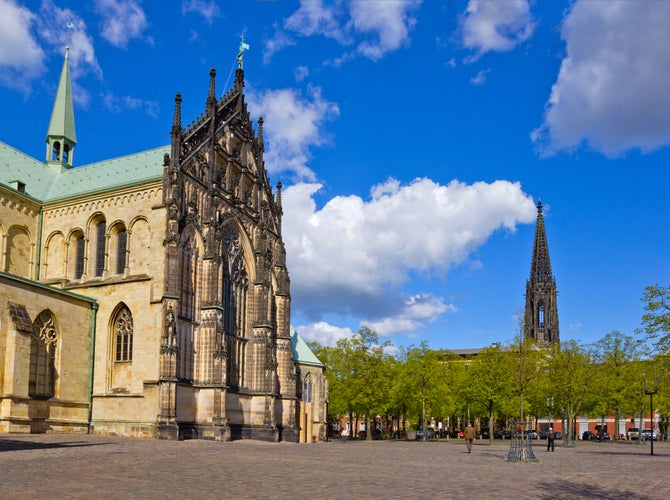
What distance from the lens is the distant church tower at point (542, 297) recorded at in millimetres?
141500

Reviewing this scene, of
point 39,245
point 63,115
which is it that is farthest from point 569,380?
point 63,115

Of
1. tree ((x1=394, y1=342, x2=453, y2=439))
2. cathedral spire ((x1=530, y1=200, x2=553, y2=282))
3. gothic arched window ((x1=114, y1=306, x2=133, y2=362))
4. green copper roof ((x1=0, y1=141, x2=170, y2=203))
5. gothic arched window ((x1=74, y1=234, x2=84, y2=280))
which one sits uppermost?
cathedral spire ((x1=530, y1=200, x2=553, y2=282))

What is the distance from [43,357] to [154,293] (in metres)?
7.16

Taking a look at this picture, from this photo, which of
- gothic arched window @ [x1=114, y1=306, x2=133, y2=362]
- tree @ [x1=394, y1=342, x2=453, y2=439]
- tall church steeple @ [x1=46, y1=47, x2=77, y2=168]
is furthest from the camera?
tree @ [x1=394, y1=342, x2=453, y2=439]

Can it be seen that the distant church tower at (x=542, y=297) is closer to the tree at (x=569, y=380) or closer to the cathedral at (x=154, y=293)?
the tree at (x=569, y=380)

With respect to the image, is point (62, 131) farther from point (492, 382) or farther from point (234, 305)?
point (492, 382)

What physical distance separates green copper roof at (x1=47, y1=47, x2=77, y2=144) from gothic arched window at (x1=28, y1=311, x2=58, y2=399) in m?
23.7

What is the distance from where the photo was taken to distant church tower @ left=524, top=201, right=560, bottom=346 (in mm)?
141500

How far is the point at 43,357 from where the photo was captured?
39375mm

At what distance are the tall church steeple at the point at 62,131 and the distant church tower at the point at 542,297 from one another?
104 m

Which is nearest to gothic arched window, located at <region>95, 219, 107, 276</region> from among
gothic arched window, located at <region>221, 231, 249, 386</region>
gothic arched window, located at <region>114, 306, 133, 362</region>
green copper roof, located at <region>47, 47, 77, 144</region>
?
gothic arched window, located at <region>114, 306, 133, 362</region>

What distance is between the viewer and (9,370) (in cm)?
3528

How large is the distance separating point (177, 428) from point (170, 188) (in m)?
14.6

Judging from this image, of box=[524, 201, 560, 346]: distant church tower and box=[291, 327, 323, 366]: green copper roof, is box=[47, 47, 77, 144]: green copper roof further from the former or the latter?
box=[524, 201, 560, 346]: distant church tower
